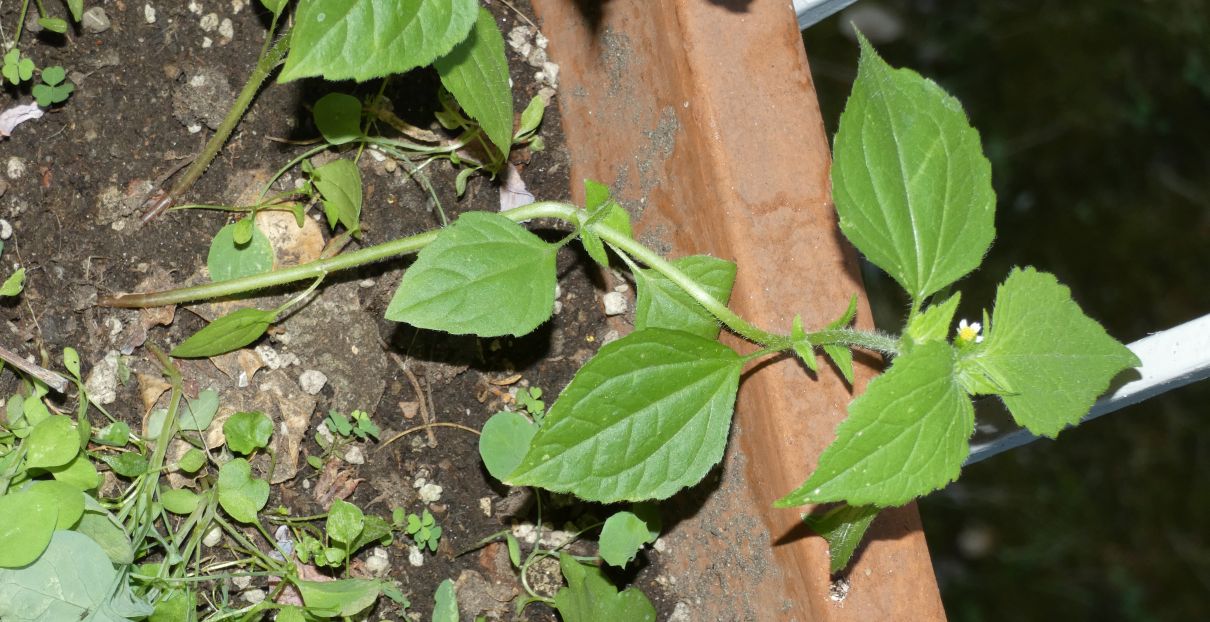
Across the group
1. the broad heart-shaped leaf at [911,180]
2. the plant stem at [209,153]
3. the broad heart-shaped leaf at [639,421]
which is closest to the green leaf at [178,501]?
the plant stem at [209,153]

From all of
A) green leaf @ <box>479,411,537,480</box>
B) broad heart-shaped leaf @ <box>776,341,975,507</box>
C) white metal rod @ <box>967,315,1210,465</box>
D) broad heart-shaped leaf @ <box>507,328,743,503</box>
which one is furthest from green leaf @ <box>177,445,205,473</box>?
white metal rod @ <box>967,315,1210,465</box>

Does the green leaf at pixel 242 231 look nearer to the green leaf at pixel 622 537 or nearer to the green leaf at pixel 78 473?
the green leaf at pixel 78 473

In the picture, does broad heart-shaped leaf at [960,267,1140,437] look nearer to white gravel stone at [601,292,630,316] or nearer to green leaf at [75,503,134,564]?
white gravel stone at [601,292,630,316]

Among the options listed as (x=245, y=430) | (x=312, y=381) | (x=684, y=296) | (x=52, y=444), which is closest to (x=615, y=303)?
(x=684, y=296)

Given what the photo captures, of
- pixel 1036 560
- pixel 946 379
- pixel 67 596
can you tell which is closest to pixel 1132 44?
pixel 1036 560

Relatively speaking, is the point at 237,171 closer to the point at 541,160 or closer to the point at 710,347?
the point at 541,160
